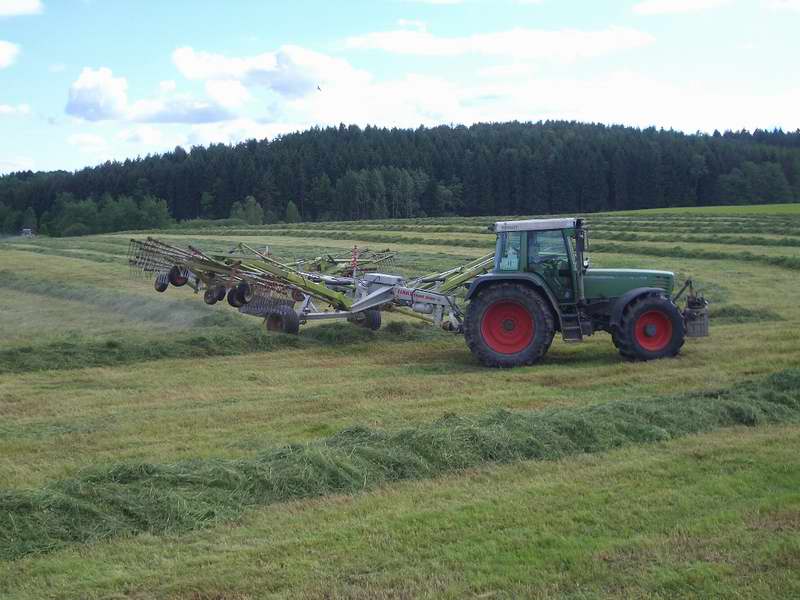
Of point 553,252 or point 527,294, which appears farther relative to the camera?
point 553,252

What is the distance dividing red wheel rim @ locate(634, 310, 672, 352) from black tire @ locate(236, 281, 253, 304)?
17.9 feet

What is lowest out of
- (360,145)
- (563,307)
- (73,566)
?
(73,566)

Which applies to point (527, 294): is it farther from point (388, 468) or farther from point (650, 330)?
point (388, 468)

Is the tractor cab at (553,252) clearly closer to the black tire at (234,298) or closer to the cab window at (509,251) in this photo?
the cab window at (509,251)

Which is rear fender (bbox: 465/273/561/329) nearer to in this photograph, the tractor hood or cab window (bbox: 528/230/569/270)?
cab window (bbox: 528/230/569/270)

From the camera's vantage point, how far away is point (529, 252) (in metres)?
12.3

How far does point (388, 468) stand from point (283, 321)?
23.3ft

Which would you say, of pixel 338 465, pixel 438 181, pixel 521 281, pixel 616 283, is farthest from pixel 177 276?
pixel 438 181

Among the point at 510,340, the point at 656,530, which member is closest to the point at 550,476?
the point at 656,530

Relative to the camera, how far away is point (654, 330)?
12094mm

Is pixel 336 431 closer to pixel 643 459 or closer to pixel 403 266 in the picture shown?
pixel 643 459

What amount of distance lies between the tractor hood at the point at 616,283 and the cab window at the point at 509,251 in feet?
3.09

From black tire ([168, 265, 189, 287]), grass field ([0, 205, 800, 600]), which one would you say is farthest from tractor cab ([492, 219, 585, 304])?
black tire ([168, 265, 189, 287])

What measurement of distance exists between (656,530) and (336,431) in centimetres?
349
